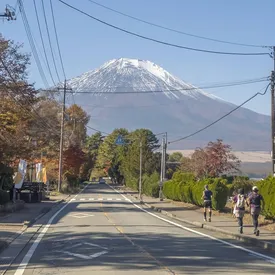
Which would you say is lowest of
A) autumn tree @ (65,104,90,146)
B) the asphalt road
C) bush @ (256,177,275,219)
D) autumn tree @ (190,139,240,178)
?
the asphalt road

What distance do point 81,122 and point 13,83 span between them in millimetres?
69100

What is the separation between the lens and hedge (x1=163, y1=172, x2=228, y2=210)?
3106 cm

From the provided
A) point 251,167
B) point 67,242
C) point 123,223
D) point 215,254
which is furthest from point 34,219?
point 251,167

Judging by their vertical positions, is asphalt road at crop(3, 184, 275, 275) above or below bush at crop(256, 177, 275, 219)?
below

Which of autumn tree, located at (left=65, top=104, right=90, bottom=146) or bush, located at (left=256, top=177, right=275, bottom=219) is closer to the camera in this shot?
bush, located at (left=256, top=177, right=275, bottom=219)

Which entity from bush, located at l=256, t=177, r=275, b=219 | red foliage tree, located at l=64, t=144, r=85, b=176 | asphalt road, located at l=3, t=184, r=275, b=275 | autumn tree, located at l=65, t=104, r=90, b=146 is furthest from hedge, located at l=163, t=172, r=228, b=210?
autumn tree, located at l=65, t=104, r=90, b=146

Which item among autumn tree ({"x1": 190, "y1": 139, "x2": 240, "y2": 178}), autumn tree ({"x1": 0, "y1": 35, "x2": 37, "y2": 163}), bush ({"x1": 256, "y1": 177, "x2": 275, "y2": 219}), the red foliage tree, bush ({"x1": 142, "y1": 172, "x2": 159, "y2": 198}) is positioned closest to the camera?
bush ({"x1": 256, "y1": 177, "x2": 275, "y2": 219})

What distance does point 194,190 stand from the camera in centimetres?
3759

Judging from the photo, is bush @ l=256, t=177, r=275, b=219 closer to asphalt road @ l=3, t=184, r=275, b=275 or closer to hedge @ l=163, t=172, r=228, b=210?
asphalt road @ l=3, t=184, r=275, b=275

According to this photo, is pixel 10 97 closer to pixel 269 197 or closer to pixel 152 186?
pixel 269 197

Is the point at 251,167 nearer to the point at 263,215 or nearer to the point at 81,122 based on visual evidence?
the point at 81,122

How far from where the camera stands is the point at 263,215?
953 inches

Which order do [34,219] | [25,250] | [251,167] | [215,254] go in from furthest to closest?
[251,167]
[34,219]
[25,250]
[215,254]

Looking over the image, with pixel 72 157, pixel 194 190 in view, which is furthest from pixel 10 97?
pixel 72 157
